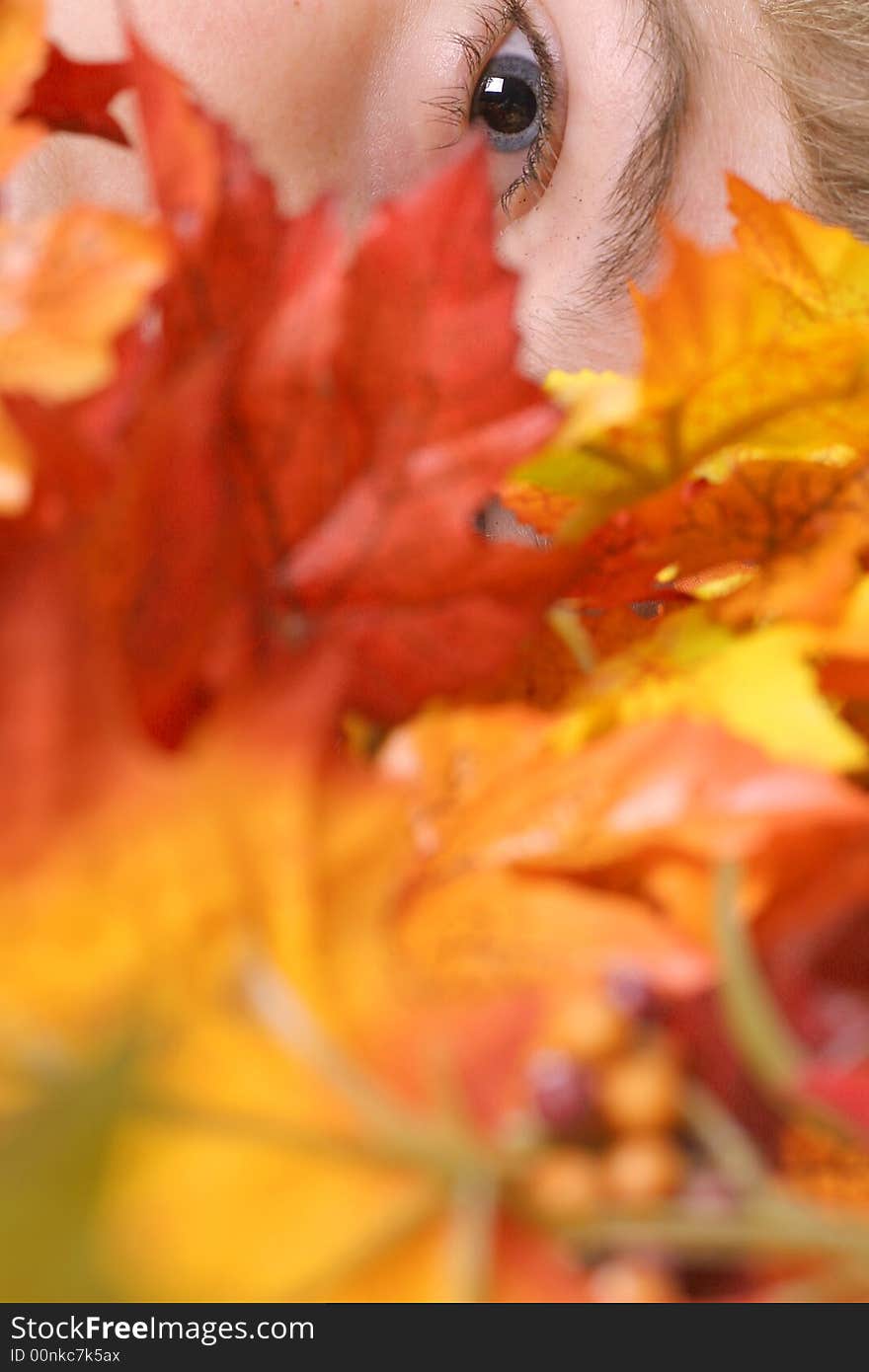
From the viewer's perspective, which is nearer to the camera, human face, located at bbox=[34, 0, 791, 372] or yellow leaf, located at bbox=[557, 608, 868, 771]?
yellow leaf, located at bbox=[557, 608, 868, 771]

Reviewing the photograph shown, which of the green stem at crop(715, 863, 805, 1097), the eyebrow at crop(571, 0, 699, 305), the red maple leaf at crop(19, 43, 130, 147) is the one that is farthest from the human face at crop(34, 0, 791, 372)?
the green stem at crop(715, 863, 805, 1097)

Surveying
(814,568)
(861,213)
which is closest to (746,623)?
(814,568)

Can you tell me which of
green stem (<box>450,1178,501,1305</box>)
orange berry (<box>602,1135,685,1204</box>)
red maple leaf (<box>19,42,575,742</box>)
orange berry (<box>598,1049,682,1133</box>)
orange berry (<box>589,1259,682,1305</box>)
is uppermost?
red maple leaf (<box>19,42,575,742</box>)

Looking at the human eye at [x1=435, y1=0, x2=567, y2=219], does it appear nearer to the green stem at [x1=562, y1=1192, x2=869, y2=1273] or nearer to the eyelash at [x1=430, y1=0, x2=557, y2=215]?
the eyelash at [x1=430, y1=0, x2=557, y2=215]

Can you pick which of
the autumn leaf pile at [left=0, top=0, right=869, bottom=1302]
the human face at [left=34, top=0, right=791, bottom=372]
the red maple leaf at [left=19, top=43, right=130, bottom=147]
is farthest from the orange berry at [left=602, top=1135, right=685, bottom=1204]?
the human face at [left=34, top=0, right=791, bottom=372]

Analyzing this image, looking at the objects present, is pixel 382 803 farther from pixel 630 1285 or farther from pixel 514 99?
pixel 514 99

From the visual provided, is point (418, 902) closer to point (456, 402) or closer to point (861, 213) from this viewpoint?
point (456, 402)

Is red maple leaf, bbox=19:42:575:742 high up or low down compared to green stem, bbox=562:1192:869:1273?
up

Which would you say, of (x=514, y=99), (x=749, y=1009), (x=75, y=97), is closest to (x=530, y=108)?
(x=514, y=99)
